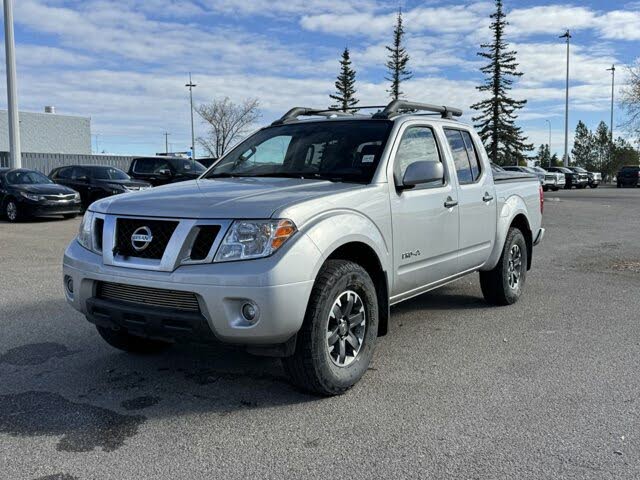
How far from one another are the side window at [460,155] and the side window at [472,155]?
Result: 62mm

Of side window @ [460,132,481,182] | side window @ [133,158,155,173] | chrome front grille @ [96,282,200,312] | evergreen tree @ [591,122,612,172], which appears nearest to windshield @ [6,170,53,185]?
side window @ [133,158,155,173]

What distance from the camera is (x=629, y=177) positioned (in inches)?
1903

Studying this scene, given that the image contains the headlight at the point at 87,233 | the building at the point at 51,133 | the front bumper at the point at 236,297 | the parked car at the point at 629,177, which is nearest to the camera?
the front bumper at the point at 236,297

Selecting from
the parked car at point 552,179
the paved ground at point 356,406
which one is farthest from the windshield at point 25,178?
the parked car at point 552,179

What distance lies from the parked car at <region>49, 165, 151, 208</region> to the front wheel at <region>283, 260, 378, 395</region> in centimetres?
A: 1518

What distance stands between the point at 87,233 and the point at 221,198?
1.06 metres

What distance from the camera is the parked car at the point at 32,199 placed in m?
16.0

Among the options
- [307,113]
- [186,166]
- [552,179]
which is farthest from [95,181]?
[552,179]

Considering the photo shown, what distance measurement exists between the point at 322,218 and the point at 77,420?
6.15ft

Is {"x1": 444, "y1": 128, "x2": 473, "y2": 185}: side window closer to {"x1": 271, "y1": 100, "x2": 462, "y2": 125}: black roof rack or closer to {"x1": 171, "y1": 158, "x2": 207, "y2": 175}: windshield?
{"x1": 271, "y1": 100, "x2": 462, "y2": 125}: black roof rack

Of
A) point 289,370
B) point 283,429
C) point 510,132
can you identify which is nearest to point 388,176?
point 289,370

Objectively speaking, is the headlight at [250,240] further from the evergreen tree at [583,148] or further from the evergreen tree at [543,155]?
the evergreen tree at [543,155]

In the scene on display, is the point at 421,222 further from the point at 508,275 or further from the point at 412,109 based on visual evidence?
the point at 508,275

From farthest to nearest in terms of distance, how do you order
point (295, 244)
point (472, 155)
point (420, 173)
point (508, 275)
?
point (508, 275), point (472, 155), point (420, 173), point (295, 244)
